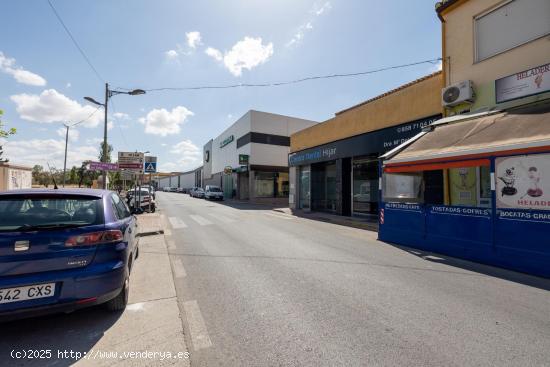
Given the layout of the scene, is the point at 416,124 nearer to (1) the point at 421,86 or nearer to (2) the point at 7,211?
(1) the point at 421,86

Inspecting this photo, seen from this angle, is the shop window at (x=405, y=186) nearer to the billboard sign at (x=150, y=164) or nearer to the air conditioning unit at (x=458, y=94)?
the air conditioning unit at (x=458, y=94)

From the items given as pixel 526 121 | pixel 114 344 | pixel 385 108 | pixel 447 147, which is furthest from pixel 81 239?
pixel 385 108

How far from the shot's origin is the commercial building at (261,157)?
102ft

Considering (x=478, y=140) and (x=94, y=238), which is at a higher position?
(x=478, y=140)

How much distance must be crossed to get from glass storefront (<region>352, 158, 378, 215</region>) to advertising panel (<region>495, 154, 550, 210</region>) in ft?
24.8

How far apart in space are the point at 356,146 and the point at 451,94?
5343mm

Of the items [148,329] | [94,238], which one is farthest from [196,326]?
[94,238]

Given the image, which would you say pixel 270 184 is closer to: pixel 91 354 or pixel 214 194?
pixel 214 194

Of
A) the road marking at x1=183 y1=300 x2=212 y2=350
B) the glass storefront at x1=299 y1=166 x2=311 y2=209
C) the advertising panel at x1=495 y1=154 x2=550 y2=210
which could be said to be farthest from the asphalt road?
the glass storefront at x1=299 y1=166 x2=311 y2=209

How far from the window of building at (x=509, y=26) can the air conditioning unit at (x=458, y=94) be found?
93cm

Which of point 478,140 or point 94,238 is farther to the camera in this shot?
point 478,140

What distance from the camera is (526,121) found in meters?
6.11

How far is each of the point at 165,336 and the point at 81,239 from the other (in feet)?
4.41

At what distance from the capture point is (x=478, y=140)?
6.37 meters
